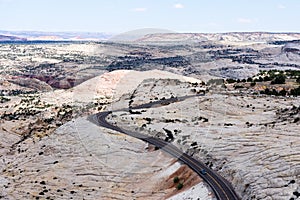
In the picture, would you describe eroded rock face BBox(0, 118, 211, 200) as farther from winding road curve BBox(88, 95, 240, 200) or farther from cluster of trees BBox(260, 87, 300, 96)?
cluster of trees BBox(260, 87, 300, 96)

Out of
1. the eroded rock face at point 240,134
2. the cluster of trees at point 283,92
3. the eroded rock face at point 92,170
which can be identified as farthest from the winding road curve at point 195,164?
the cluster of trees at point 283,92

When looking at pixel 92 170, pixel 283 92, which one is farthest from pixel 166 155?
pixel 283 92

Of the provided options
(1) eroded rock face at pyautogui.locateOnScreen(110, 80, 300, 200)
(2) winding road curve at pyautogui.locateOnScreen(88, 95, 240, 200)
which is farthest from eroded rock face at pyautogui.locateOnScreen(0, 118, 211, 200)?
(1) eroded rock face at pyautogui.locateOnScreen(110, 80, 300, 200)

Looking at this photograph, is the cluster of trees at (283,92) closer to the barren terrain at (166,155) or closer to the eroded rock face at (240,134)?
the barren terrain at (166,155)

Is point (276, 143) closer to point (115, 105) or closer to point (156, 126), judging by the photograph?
point (156, 126)

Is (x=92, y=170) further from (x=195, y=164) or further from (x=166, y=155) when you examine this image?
(x=195, y=164)

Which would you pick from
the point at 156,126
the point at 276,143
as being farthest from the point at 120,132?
the point at 276,143
